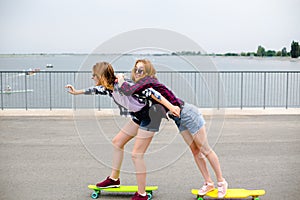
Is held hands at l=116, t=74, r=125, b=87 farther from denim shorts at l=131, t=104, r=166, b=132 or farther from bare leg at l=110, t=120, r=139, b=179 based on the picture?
→ bare leg at l=110, t=120, r=139, b=179

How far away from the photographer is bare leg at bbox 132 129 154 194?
457 centimetres

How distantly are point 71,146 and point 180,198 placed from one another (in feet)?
10.4

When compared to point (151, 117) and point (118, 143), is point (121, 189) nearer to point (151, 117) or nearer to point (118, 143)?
point (118, 143)

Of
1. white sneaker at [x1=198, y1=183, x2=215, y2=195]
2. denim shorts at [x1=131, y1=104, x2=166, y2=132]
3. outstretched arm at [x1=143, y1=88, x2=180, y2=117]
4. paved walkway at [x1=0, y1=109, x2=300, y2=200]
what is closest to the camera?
outstretched arm at [x1=143, y1=88, x2=180, y2=117]

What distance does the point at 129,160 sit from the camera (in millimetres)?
6328

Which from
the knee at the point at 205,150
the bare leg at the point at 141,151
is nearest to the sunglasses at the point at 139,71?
the bare leg at the point at 141,151

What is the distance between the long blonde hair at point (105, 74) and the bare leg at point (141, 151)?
1.84 ft

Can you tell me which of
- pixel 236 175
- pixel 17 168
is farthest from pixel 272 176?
pixel 17 168

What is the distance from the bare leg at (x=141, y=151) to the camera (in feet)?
15.0

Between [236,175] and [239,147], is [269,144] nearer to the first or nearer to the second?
[239,147]

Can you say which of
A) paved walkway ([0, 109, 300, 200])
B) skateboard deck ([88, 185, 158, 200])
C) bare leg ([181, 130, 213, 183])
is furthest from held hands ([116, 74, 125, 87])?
skateboard deck ([88, 185, 158, 200])

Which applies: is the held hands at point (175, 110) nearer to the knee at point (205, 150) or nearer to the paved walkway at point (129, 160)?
the knee at point (205, 150)

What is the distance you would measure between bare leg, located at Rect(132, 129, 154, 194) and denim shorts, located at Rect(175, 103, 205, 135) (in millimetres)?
322

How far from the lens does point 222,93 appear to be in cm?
552
